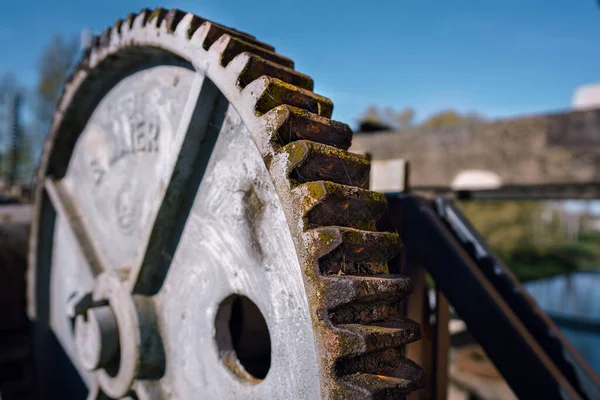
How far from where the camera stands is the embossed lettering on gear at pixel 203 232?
1.34 meters

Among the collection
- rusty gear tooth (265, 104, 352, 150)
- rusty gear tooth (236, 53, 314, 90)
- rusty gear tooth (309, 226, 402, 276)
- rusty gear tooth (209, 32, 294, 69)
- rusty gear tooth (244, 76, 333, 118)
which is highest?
rusty gear tooth (209, 32, 294, 69)

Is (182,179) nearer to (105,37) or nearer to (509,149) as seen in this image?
(105,37)

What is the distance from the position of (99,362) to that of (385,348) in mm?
1348

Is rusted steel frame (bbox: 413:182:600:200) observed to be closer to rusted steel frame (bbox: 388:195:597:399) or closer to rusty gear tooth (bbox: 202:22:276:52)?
rusted steel frame (bbox: 388:195:597:399)

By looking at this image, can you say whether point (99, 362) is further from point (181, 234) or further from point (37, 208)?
point (37, 208)

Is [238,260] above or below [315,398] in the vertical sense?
above

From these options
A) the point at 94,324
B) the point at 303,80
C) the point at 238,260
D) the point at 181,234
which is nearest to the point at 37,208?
the point at 94,324

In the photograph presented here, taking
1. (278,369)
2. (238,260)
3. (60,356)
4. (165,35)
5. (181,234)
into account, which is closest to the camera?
(278,369)

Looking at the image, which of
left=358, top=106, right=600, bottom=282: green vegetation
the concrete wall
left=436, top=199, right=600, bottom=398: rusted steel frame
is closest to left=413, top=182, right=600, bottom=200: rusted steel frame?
the concrete wall

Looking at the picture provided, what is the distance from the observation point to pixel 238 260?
1521mm

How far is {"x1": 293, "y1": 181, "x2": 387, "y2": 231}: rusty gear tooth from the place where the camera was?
3.79 feet

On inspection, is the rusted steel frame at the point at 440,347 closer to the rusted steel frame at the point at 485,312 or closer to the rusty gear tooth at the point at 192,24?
the rusted steel frame at the point at 485,312

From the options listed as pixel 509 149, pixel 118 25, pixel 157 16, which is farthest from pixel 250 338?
pixel 509 149

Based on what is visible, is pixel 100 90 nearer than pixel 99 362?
No
